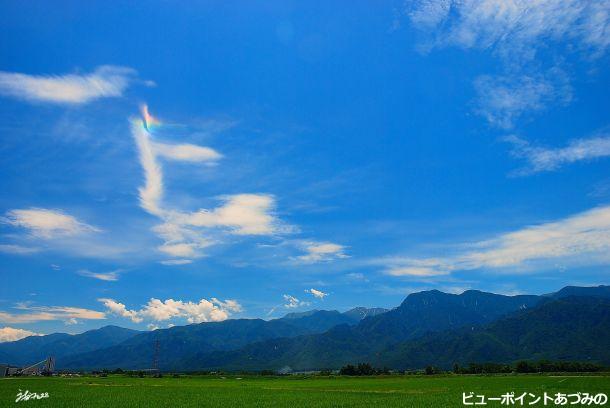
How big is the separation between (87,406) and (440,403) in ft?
140

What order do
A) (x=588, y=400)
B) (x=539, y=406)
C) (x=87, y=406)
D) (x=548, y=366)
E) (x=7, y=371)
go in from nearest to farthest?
(x=539, y=406)
(x=588, y=400)
(x=87, y=406)
(x=548, y=366)
(x=7, y=371)

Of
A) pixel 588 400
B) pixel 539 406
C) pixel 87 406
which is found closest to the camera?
pixel 539 406

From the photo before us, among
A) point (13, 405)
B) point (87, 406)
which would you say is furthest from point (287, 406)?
point (13, 405)

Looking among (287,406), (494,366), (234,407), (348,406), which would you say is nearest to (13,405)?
(234,407)

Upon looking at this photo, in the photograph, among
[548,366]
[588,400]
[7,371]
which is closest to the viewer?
[588,400]

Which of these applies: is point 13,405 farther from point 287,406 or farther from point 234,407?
point 287,406

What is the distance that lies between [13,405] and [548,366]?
18414cm

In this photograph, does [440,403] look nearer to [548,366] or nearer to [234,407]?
[234,407]

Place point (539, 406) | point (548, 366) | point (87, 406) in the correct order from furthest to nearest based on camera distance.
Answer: point (548, 366), point (87, 406), point (539, 406)

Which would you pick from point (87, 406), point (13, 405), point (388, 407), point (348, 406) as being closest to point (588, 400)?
point (388, 407)

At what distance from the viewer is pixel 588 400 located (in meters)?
50.0

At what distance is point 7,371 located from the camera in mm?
193125

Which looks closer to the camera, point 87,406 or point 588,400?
point 588,400

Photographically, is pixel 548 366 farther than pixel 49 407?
Yes
